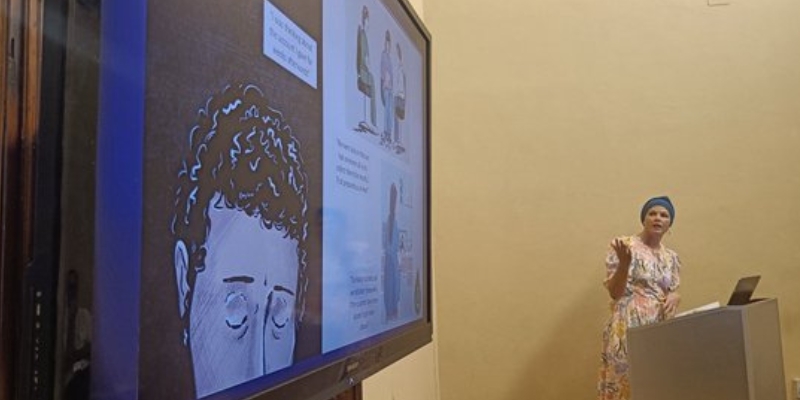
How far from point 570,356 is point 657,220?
94cm

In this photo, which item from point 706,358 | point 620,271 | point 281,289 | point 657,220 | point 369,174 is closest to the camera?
point 281,289

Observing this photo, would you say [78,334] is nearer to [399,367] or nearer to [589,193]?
[399,367]

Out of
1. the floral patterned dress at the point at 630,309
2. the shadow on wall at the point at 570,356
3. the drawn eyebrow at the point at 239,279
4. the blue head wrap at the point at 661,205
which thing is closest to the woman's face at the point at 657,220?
the blue head wrap at the point at 661,205

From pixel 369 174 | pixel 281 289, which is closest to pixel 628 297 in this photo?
pixel 369 174

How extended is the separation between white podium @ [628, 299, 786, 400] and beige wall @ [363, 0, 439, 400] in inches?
36.2

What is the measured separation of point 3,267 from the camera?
544 mm

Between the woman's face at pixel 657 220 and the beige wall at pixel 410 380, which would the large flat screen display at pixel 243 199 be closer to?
the beige wall at pixel 410 380

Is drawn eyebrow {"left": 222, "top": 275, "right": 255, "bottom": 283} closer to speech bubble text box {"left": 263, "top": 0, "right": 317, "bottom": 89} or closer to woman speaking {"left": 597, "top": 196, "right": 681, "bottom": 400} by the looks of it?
speech bubble text box {"left": 263, "top": 0, "right": 317, "bottom": 89}

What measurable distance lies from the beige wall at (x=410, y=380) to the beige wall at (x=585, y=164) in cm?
15

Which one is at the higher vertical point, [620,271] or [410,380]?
[620,271]

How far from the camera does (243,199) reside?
2.73 feet

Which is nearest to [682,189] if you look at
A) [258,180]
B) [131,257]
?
[258,180]

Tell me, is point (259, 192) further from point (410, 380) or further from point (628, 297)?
point (628, 297)

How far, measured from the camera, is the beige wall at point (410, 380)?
277cm
